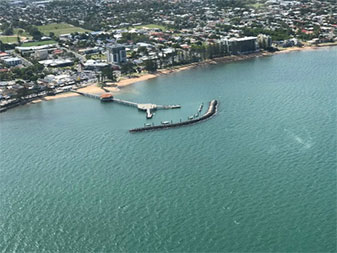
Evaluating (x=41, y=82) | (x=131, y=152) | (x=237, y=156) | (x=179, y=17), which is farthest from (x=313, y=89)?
(x=179, y=17)

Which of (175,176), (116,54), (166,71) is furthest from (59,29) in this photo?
(175,176)

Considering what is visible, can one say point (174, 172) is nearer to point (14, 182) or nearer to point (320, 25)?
point (14, 182)

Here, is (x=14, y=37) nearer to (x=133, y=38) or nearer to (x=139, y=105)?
(x=133, y=38)

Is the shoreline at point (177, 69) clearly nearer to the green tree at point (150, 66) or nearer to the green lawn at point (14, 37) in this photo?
the green tree at point (150, 66)

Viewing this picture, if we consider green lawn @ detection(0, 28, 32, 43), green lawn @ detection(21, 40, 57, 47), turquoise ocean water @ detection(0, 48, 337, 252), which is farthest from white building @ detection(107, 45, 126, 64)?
green lawn @ detection(0, 28, 32, 43)

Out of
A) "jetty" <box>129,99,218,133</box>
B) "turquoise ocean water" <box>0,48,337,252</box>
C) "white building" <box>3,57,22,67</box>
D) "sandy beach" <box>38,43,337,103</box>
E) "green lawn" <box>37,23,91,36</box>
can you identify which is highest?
"green lawn" <box>37,23,91,36</box>

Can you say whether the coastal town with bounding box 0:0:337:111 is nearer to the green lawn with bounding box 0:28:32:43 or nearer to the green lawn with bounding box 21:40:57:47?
the green lawn with bounding box 0:28:32:43
